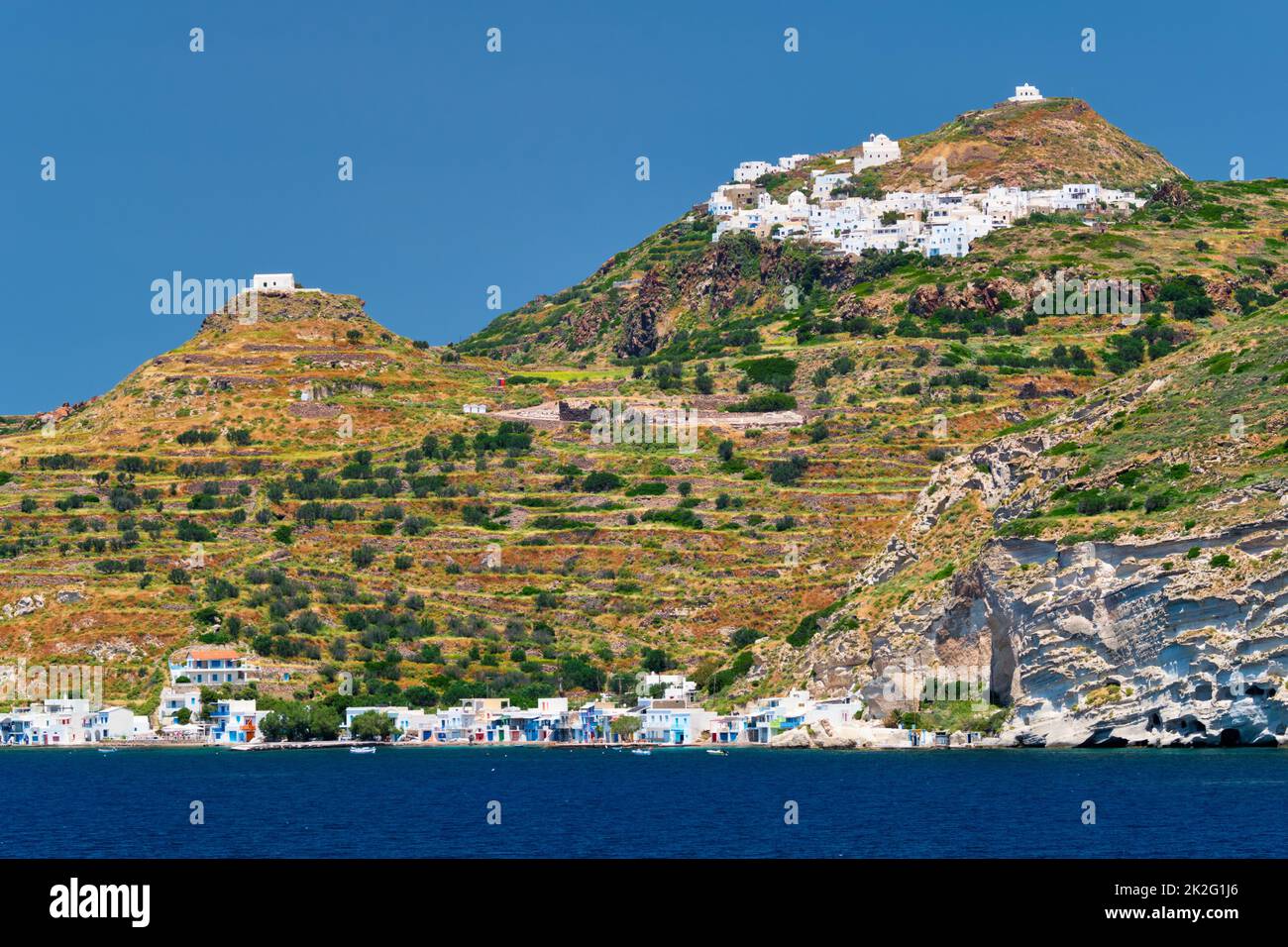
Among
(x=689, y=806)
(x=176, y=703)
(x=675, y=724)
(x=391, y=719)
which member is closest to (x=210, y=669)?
(x=176, y=703)

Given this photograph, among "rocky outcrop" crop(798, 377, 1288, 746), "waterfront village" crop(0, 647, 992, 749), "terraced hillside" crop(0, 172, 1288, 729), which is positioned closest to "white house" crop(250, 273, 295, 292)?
"terraced hillside" crop(0, 172, 1288, 729)

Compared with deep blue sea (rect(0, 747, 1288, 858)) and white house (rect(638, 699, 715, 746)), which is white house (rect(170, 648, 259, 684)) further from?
white house (rect(638, 699, 715, 746))

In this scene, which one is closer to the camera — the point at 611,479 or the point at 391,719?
the point at 391,719

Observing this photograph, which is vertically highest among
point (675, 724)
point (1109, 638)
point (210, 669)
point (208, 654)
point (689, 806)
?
point (208, 654)

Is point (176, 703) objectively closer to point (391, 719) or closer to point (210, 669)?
point (210, 669)

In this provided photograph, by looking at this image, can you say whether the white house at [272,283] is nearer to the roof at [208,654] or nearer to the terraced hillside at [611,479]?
the terraced hillside at [611,479]

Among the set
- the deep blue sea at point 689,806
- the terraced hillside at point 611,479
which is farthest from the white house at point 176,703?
the deep blue sea at point 689,806
